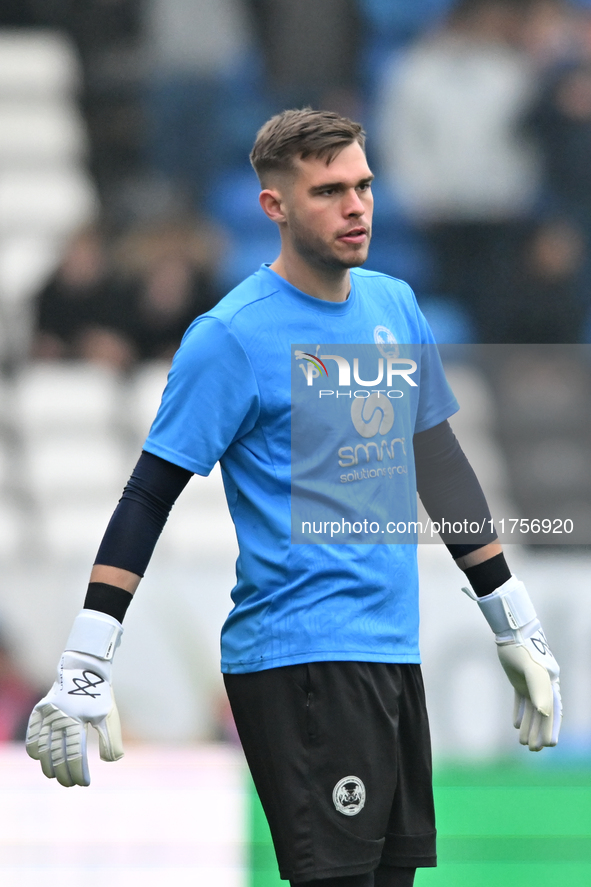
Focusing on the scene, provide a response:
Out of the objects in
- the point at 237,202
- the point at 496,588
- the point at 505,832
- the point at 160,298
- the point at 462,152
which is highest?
the point at 462,152

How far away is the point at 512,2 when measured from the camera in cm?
722

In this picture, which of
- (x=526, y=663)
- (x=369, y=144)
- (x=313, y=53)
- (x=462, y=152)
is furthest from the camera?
(x=313, y=53)

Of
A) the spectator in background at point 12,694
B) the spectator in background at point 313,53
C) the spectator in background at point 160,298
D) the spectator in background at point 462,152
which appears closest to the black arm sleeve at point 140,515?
the spectator in background at point 12,694

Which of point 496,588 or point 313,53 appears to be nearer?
point 496,588

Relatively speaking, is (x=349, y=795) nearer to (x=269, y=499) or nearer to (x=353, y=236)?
(x=269, y=499)

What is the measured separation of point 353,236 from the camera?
2.12 metres

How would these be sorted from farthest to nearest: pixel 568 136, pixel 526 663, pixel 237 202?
1. pixel 237 202
2. pixel 568 136
3. pixel 526 663

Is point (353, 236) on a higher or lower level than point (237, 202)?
lower

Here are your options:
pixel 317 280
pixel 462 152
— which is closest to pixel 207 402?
pixel 317 280

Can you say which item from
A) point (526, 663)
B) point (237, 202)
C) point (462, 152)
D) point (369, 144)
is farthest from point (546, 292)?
point (526, 663)

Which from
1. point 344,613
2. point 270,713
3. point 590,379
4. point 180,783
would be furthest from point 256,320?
point 590,379

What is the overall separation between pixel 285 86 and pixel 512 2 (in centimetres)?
136

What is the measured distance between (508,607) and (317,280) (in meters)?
0.69

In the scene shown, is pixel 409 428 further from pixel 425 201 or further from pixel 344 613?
pixel 425 201
